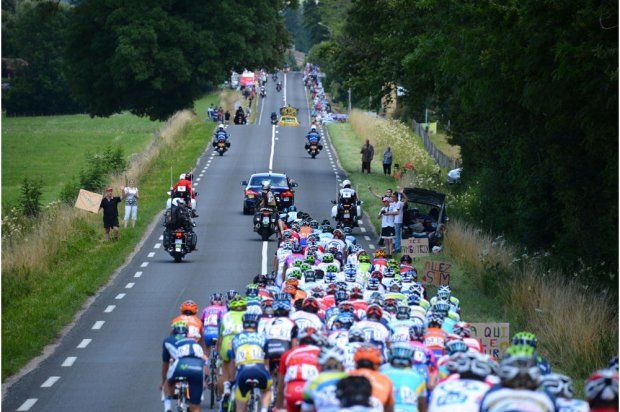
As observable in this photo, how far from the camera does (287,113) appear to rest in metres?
96.4

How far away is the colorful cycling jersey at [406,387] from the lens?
12641 millimetres

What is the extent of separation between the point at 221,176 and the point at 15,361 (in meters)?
39.0

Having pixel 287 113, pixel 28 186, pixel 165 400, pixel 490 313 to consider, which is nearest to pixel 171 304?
pixel 490 313

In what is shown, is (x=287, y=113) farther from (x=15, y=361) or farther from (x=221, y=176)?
(x=15, y=361)

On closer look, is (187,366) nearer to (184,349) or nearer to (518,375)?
(184,349)

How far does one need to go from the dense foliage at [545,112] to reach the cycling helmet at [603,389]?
996cm

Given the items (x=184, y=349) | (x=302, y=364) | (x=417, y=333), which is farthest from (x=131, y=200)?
(x=302, y=364)

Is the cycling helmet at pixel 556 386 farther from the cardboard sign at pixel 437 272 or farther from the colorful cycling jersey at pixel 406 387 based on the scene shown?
the cardboard sign at pixel 437 272

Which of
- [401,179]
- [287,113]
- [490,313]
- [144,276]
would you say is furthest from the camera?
[287,113]

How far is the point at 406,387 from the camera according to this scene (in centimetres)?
1279

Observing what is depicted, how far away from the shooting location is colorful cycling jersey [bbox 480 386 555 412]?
10.8 m

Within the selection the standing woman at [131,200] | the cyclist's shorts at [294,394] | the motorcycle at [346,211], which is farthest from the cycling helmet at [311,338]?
the motorcycle at [346,211]

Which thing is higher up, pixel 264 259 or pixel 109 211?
pixel 109 211

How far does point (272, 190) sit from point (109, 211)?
9138mm
